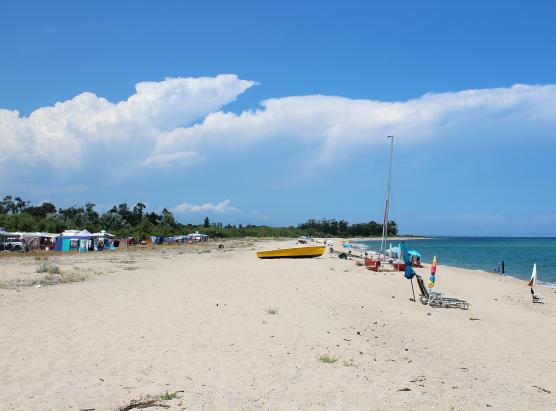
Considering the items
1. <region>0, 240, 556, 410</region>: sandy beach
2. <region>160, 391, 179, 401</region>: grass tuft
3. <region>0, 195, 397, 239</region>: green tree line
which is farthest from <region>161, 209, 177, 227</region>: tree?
<region>160, 391, 179, 401</region>: grass tuft

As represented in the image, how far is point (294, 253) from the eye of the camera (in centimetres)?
3588

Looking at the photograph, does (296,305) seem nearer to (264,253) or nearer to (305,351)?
(305,351)

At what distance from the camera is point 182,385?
6602 millimetres

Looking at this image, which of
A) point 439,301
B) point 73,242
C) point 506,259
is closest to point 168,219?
point 73,242

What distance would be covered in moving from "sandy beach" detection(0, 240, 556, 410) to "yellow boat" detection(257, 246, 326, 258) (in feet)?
62.5

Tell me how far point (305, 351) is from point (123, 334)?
3864 mm

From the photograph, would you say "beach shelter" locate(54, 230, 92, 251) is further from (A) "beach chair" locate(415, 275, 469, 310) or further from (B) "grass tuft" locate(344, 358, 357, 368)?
(B) "grass tuft" locate(344, 358, 357, 368)

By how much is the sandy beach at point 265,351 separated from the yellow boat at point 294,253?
1904 cm

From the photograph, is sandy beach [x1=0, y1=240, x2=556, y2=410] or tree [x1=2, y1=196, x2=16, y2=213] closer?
sandy beach [x1=0, y1=240, x2=556, y2=410]

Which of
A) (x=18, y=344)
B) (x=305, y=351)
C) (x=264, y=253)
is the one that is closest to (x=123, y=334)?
(x=18, y=344)

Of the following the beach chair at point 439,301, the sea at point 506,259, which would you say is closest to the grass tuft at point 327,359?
the beach chair at point 439,301

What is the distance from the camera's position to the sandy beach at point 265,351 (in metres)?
6.30

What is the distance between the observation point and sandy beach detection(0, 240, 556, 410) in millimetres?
6297

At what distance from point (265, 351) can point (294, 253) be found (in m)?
27.4
